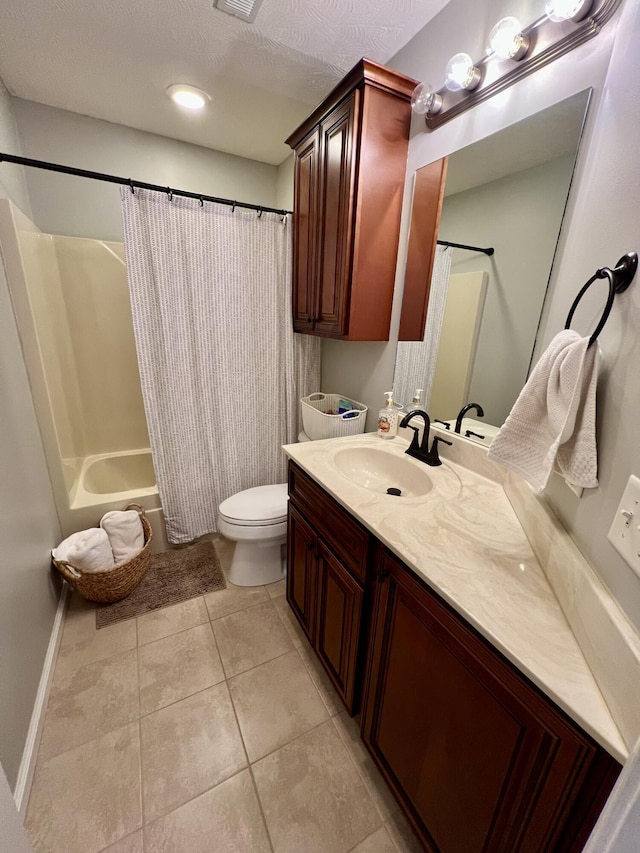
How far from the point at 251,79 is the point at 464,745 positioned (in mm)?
2532

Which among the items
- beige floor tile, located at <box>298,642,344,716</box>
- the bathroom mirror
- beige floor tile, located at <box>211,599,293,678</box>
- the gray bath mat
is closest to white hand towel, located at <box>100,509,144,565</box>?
the gray bath mat

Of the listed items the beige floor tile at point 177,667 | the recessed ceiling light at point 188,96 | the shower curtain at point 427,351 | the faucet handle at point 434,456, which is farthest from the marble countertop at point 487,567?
the recessed ceiling light at point 188,96

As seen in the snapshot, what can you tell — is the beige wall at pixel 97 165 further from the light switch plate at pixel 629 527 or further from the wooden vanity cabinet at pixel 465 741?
the light switch plate at pixel 629 527

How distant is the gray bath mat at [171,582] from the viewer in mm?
1717

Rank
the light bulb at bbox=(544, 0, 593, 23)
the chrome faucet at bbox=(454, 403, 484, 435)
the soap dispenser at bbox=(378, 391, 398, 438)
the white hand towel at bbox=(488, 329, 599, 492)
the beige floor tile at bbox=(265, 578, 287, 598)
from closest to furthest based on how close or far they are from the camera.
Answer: the white hand towel at bbox=(488, 329, 599, 492) < the light bulb at bbox=(544, 0, 593, 23) < the chrome faucet at bbox=(454, 403, 484, 435) < the soap dispenser at bbox=(378, 391, 398, 438) < the beige floor tile at bbox=(265, 578, 287, 598)

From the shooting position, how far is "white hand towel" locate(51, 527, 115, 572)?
163 centimetres

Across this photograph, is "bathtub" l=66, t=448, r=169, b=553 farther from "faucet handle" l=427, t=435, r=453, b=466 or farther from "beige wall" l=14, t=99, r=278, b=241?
"faucet handle" l=427, t=435, r=453, b=466

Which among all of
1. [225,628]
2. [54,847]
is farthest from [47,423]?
[54,847]

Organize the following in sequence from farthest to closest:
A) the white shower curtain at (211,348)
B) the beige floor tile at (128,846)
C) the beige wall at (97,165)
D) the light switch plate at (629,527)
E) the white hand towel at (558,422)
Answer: the beige wall at (97,165) < the white shower curtain at (211,348) < the beige floor tile at (128,846) < the white hand towel at (558,422) < the light switch plate at (629,527)

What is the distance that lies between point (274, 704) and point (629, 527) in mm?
1376

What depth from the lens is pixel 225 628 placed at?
163 cm

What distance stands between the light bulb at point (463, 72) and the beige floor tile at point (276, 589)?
7.39ft

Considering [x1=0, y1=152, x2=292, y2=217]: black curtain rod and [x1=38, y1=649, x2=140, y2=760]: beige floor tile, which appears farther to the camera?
[x1=0, y1=152, x2=292, y2=217]: black curtain rod

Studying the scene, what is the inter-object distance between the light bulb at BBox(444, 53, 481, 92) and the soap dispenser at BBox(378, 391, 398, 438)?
109 cm
